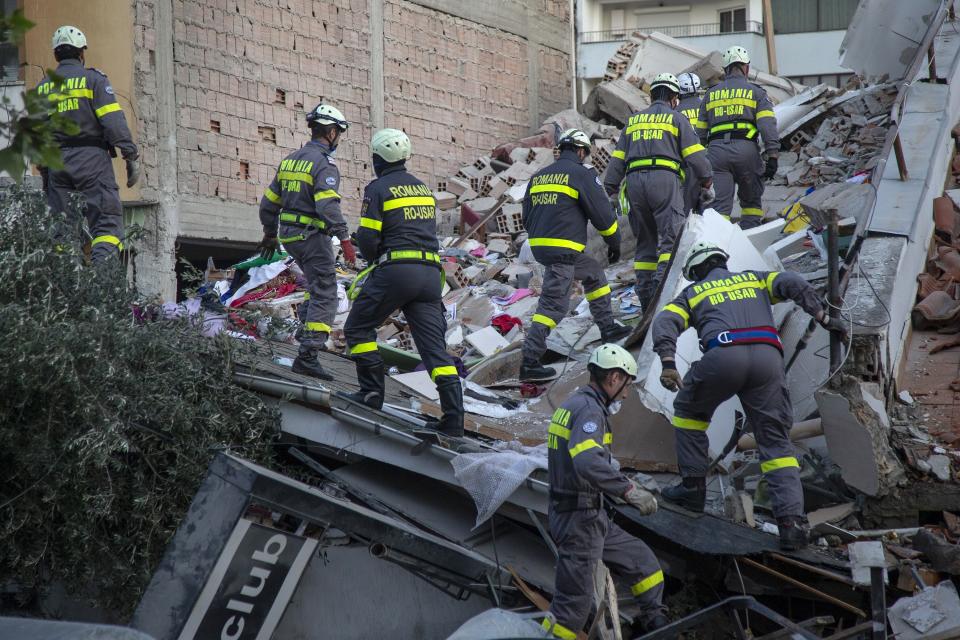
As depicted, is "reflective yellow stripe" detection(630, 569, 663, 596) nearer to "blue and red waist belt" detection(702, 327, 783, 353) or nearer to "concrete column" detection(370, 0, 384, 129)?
"blue and red waist belt" detection(702, 327, 783, 353)

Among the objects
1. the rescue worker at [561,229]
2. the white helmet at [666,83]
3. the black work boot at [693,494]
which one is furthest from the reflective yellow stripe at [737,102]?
the black work boot at [693,494]

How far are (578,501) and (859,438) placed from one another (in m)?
2.04

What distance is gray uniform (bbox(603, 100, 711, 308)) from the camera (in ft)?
29.4

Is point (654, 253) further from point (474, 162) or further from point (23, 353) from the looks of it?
point (474, 162)

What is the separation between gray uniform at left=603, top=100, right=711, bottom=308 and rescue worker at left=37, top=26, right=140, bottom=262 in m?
3.85

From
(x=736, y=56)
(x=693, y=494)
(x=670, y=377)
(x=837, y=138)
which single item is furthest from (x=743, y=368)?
(x=837, y=138)

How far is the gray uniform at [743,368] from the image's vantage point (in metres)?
6.22

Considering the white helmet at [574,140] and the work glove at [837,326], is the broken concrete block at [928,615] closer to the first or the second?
the work glove at [837,326]

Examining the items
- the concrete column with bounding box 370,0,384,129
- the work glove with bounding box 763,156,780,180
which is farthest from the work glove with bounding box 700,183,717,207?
the concrete column with bounding box 370,0,384,129

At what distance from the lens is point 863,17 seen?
13.8 metres

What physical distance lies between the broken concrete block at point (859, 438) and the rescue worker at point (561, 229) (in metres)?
2.29

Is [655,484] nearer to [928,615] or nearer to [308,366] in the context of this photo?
[928,615]

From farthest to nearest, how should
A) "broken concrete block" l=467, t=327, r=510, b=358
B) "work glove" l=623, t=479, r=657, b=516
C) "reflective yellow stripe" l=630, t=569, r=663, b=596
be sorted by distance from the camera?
"broken concrete block" l=467, t=327, r=510, b=358 < "reflective yellow stripe" l=630, t=569, r=663, b=596 < "work glove" l=623, t=479, r=657, b=516

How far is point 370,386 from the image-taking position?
696cm
